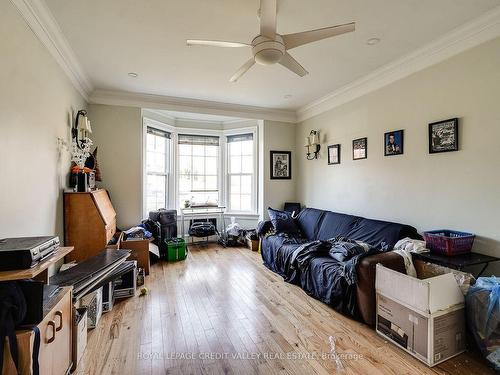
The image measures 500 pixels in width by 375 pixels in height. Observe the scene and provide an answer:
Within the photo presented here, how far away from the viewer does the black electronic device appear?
4.11 ft

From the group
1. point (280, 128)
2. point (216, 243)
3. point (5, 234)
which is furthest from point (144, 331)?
point (280, 128)

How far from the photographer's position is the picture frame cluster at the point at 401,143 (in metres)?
2.45

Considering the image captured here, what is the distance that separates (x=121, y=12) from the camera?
6.89 ft

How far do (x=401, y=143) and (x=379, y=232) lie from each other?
3.55 ft

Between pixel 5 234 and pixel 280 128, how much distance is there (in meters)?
4.36

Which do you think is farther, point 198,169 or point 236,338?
point 198,169

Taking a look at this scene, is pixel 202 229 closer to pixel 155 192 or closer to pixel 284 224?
pixel 155 192

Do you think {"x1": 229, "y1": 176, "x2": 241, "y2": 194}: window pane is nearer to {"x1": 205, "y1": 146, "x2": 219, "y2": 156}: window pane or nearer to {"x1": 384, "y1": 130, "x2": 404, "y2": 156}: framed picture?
{"x1": 205, "y1": 146, "x2": 219, "y2": 156}: window pane

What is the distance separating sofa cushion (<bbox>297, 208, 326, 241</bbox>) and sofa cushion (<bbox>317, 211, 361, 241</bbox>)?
0.31 feet

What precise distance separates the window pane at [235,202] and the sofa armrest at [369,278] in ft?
11.5

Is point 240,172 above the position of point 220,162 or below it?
below

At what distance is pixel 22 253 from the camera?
1.28 meters

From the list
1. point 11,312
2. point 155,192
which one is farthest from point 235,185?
point 11,312

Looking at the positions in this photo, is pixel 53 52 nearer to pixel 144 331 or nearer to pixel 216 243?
pixel 144 331
